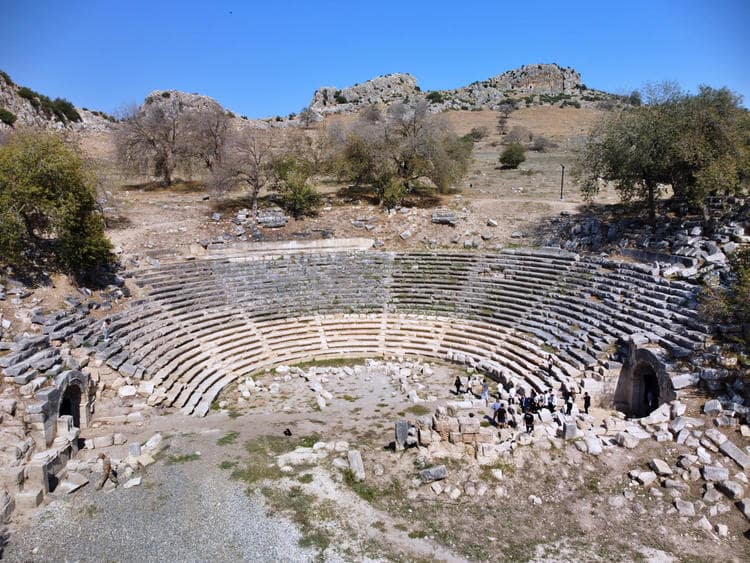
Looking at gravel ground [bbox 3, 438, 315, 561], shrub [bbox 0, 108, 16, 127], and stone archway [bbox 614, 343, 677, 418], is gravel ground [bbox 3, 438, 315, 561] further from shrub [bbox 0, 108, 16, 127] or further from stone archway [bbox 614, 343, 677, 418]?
shrub [bbox 0, 108, 16, 127]

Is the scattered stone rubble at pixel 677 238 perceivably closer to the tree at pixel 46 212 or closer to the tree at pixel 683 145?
the tree at pixel 683 145

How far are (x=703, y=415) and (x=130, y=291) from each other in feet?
71.5

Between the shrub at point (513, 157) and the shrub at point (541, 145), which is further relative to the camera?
the shrub at point (541, 145)

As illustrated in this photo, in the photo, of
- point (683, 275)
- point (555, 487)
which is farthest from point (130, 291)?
point (683, 275)

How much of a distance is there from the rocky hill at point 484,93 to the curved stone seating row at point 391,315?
64910 millimetres

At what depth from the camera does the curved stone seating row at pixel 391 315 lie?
18266 mm

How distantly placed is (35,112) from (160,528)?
54693mm

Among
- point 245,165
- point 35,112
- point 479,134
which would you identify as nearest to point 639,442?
point 245,165

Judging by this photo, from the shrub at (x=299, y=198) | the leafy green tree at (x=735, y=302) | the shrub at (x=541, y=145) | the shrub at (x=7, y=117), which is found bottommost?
the leafy green tree at (x=735, y=302)

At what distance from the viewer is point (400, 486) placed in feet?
40.0

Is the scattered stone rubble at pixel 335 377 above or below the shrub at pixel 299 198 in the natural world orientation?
below

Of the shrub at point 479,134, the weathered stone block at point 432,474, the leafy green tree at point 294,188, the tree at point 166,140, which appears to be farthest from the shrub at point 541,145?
the weathered stone block at point 432,474

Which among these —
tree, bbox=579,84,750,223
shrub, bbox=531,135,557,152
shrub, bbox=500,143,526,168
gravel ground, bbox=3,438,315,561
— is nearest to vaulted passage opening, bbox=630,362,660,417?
tree, bbox=579,84,750,223

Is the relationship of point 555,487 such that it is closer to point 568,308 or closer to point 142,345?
point 568,308
